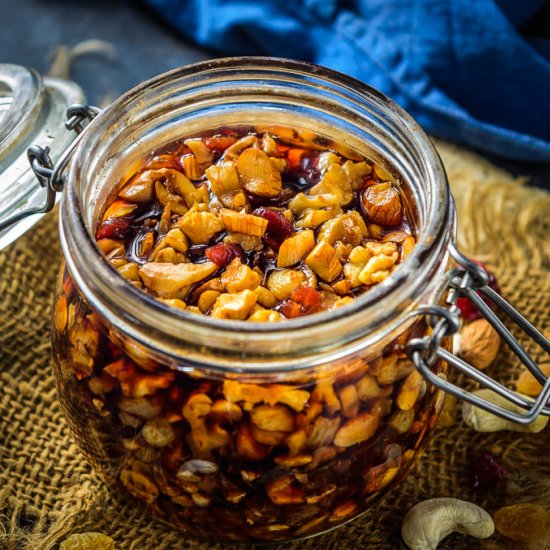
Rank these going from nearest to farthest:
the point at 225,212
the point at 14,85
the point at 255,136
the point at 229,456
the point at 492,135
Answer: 1. the point at 229,456
2. the point at 225,212
3. the point at 255,136
4. the point at 14,85
5. the point at 492,135

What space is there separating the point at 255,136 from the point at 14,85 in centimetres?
37

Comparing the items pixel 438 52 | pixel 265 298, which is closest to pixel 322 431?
pixel 265 298

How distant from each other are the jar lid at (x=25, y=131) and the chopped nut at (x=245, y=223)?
24 cm

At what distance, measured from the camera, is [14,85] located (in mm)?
1241

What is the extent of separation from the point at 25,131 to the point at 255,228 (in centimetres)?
39

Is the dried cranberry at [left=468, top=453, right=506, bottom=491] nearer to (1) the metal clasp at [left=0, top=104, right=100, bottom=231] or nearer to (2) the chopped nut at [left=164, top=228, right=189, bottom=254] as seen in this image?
(2) the chopped nut at [left=164, top=228, right=189, bottom=254]

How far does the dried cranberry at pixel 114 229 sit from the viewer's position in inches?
38.7

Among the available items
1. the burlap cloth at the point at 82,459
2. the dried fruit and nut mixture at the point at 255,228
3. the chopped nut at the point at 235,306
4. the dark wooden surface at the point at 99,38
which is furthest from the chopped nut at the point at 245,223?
the dark wooden surface at the point at 99,38

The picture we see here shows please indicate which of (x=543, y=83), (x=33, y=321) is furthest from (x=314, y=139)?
(x=543, y=83)

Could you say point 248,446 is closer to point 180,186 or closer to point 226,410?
point 226,410

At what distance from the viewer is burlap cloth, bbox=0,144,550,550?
1.10 m

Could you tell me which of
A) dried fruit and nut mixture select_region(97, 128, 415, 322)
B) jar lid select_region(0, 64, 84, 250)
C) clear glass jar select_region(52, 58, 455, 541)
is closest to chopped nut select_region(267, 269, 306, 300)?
dried fruit and nut mixture select_region(97, 128, 415, 322)

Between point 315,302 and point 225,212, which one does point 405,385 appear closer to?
point 315,302

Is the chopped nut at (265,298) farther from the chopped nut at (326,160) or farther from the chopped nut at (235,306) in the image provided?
the chopped nut at (326,160)
